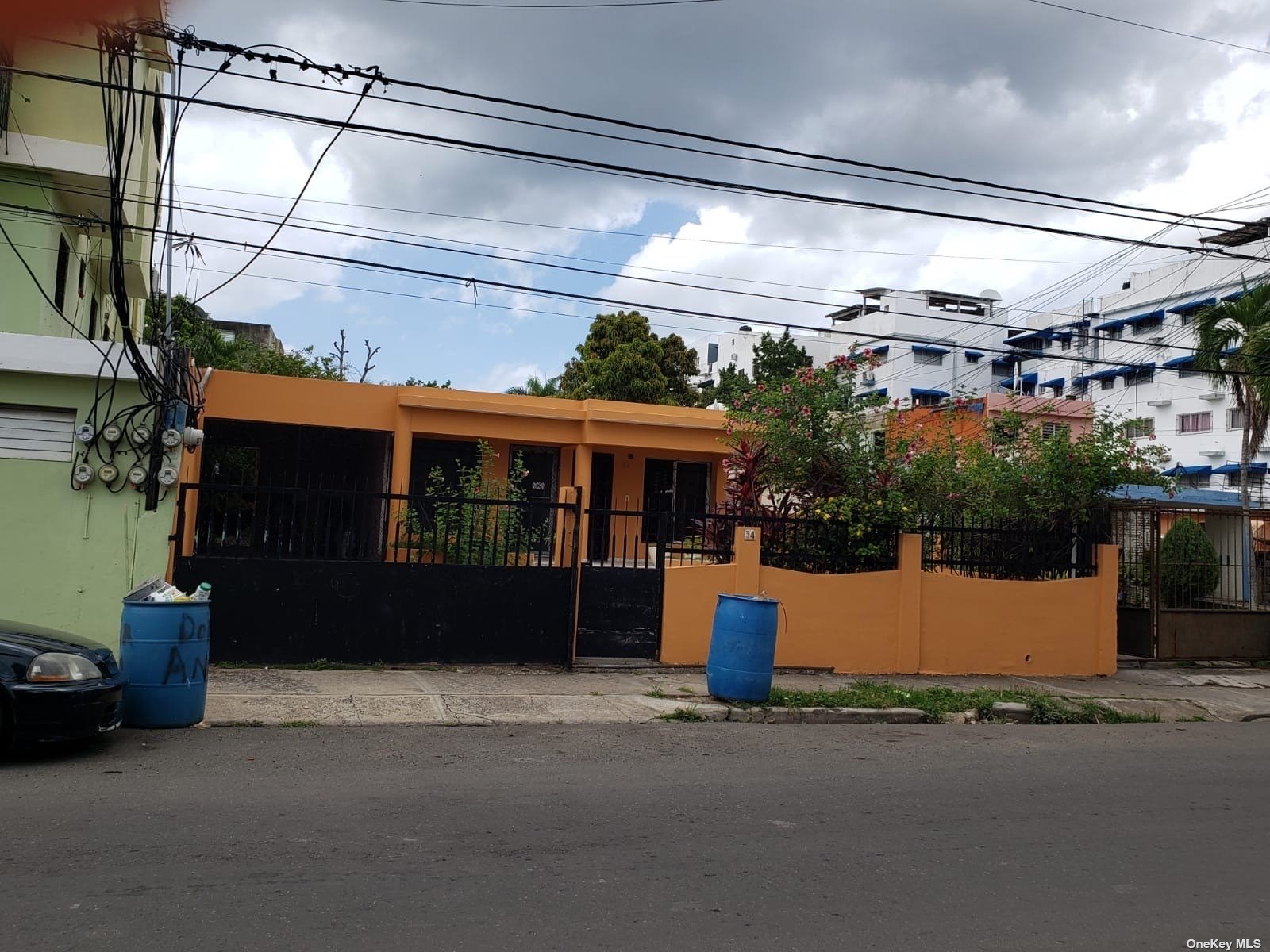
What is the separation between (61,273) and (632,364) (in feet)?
65.4

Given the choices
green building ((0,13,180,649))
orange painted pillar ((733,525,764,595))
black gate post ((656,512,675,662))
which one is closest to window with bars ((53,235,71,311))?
green building ((0,13,180,649))

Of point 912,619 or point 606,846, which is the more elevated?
point 912,619

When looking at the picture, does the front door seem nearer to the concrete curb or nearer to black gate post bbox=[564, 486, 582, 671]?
black gate post bbox=[564, 486, 582, 671]

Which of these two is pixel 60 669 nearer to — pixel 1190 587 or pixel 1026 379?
pixel 1190 587

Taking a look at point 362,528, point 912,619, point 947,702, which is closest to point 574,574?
point 362,528

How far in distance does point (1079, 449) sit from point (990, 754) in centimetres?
665

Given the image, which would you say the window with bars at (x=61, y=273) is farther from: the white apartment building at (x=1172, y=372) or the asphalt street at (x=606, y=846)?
the white apartment building at (x=1172, y=372)

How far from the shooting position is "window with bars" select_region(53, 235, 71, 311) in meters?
14.0

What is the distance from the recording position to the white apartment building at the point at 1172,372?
44.9m

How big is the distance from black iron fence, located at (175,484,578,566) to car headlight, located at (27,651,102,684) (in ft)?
11.7

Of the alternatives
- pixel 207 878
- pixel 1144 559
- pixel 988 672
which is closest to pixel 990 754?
pixel 988 672

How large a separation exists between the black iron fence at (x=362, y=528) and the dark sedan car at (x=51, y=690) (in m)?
3.52

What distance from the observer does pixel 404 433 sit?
19469 mm

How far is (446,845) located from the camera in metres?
5.23
